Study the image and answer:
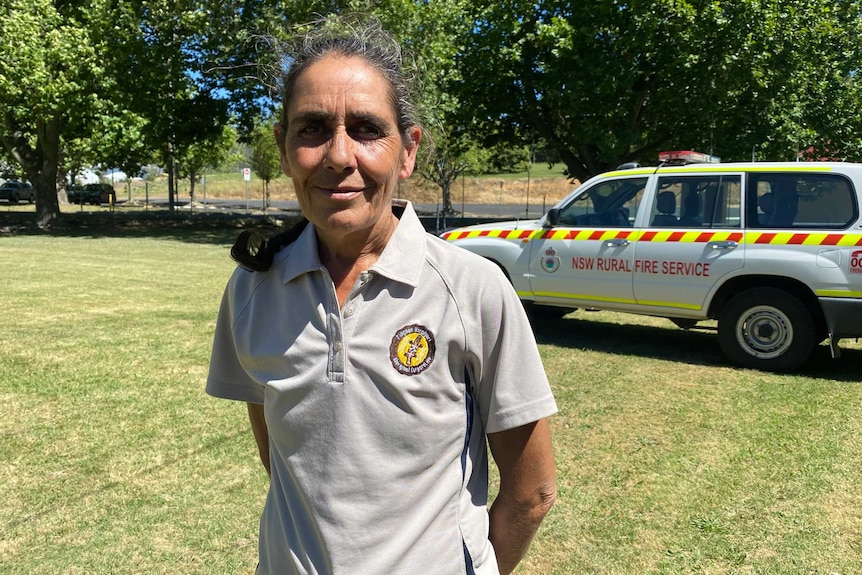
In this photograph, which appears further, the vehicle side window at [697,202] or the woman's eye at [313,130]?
the vehicle side window at [697,202]

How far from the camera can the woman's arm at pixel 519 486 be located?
1.51 m

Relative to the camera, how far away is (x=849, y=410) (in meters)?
5.75

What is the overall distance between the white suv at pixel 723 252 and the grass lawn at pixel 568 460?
0.50 m

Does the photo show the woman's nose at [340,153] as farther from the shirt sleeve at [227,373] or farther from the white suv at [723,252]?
the white suv at [723,252]

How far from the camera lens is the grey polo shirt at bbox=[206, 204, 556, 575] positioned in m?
1.37

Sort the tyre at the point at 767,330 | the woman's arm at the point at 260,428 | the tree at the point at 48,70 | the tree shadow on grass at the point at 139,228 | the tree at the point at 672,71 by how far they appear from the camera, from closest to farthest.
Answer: the woman's arm at the point at 260,428 < the tyre at the point at 767,330 < the tree at the point at 672,71 < the tree at the point at 48,70 < the tree shadow on grass at the point at 139,228

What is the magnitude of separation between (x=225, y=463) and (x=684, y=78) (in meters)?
18.6

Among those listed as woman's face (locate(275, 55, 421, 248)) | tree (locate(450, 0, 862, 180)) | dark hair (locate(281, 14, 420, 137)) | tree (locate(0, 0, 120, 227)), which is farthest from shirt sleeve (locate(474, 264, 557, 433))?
tree (locate(0, 0, 120, 227))

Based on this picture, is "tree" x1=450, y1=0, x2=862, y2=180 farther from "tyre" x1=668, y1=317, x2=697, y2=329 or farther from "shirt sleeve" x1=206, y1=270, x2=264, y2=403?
"shirt sleeve" x1=206, y1=270, x2=264, y2=403

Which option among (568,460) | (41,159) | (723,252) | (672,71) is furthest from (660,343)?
(41,159)

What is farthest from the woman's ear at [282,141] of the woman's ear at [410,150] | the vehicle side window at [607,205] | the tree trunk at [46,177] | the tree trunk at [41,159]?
the tree trunk at [46,177]

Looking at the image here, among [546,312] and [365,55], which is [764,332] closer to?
[546,312]

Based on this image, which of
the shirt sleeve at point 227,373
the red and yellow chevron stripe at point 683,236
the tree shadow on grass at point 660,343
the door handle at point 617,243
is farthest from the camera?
the door handle at point 617,243

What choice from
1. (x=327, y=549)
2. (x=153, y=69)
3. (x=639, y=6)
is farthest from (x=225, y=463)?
(x=153, y=69)
